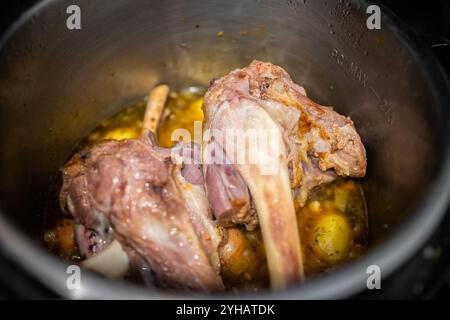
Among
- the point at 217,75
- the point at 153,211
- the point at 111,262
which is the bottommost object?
the point at 111,262

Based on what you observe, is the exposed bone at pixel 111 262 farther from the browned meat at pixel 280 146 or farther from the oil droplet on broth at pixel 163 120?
the oil droplet on broth at pixel 163 120

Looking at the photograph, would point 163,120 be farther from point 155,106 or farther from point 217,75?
point 217,75

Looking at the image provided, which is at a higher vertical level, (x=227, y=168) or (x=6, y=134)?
(x=6, y=134)

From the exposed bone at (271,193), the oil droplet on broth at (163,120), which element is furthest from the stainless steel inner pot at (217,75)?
the exposed bone at (271,193)

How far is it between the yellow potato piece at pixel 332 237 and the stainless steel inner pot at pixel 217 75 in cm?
14

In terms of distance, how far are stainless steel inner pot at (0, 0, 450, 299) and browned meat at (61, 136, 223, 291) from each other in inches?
10.9

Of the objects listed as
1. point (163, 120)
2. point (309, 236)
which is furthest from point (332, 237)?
point (163, 120)

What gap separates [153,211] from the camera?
1.63m

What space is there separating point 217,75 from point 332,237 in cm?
119

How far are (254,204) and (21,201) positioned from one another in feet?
3.26

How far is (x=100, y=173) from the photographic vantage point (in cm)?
168

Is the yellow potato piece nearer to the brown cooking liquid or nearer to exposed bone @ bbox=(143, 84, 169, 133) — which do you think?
the brown cooking liquid

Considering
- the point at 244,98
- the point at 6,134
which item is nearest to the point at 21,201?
the point at 6,134
